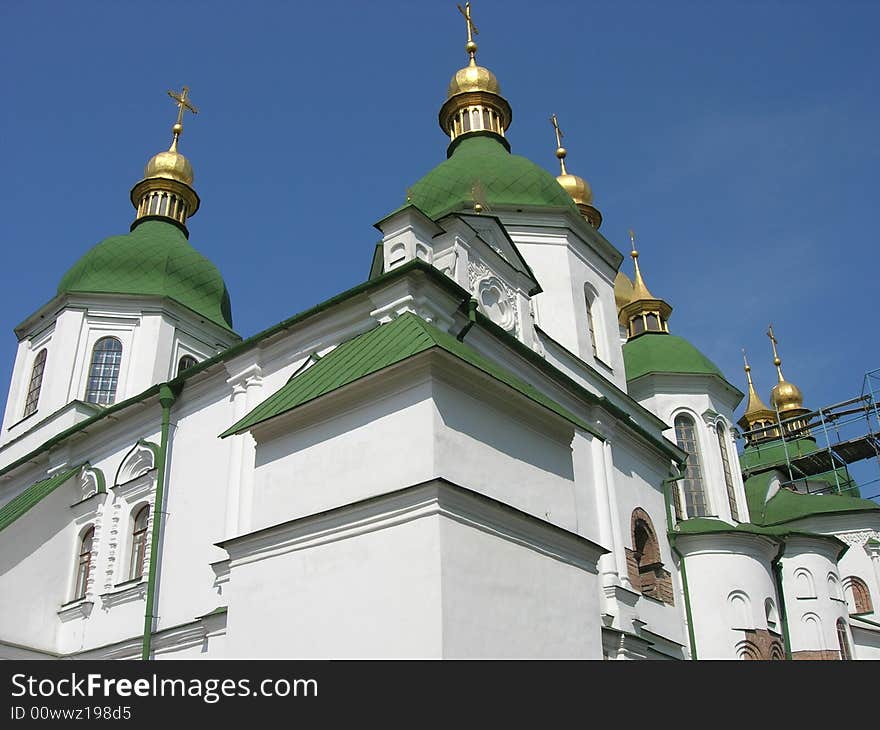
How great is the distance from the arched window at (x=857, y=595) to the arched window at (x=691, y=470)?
27.6ft

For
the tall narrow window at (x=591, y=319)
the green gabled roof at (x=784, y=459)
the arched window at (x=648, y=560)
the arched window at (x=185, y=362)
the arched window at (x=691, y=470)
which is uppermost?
the green gabled roof at (x=784, y=459)

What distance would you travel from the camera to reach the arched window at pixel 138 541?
13.5 meters

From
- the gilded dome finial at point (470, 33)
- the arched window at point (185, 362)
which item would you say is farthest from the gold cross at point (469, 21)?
the arched window at point (185, 362)

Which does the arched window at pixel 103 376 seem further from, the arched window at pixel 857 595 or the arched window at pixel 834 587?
the arched window at pixel 857 595

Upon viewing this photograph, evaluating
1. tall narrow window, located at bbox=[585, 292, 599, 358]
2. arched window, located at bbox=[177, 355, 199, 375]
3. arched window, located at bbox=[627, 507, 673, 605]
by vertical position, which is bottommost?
arched window, located at bbox=[627, 507, 673, 605]

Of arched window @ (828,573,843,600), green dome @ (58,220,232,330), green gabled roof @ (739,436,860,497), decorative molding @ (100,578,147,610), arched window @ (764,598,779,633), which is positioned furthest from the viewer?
green gabled roof @ (739,436,860,497)

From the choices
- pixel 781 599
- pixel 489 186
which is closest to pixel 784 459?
pixel 781 599

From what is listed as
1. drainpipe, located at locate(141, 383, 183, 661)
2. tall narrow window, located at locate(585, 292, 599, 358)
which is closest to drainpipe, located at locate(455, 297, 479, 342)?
drainpipe, located at locate(141, 383, 183, 661)

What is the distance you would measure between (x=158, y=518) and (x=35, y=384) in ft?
26.0

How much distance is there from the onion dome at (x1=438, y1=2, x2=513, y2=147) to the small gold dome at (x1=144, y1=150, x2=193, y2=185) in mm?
6744

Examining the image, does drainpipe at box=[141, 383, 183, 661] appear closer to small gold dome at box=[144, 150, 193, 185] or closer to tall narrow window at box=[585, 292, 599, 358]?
tall narrow window at box=[585, 292, 599, 358]

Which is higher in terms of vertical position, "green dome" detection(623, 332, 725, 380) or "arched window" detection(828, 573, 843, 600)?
"green dome" detection(623, 332, 725, 380)

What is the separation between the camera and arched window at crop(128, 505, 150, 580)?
13500 millimetres

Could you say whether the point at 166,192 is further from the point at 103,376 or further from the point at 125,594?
the point at 125,594
